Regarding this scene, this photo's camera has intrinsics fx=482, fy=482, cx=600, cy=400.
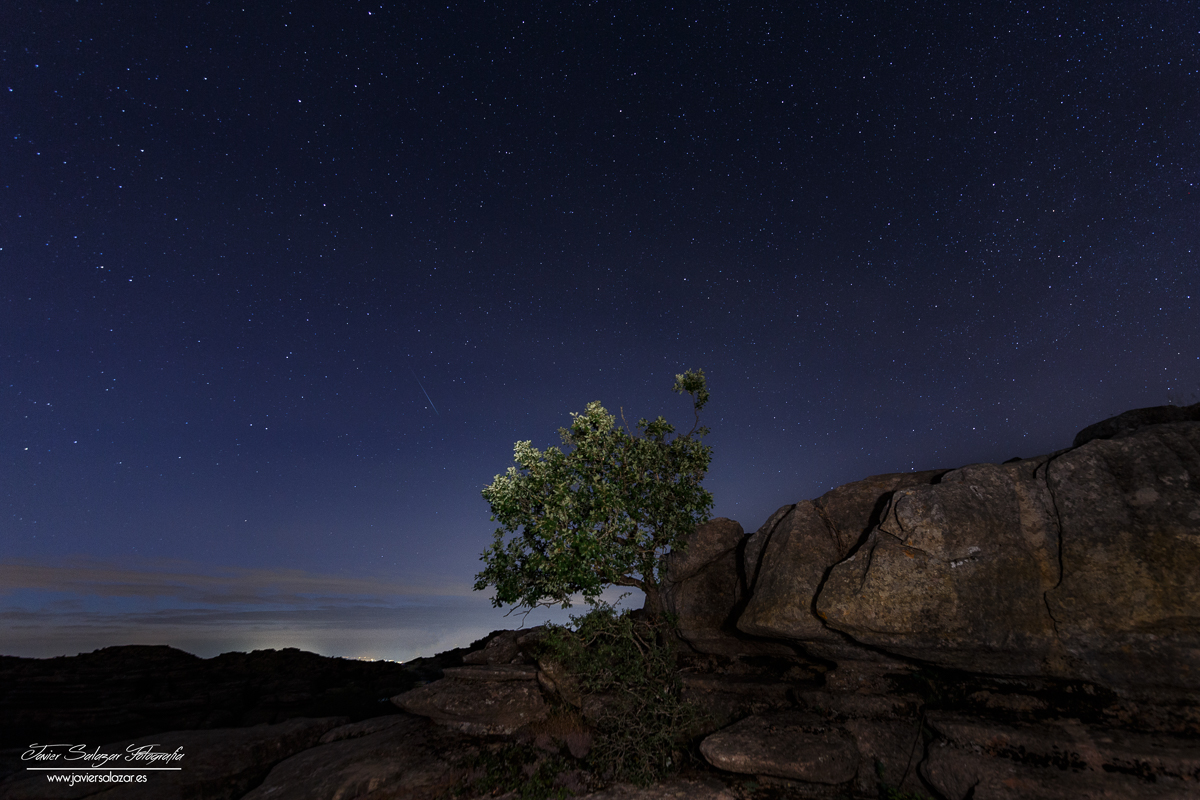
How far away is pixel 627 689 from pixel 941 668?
962 centimetres

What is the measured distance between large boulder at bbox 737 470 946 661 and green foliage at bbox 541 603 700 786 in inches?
139

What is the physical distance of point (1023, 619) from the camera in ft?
40.7

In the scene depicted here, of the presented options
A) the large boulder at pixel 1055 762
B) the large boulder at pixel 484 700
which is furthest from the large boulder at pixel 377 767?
the large boulder at pixel 1055 762

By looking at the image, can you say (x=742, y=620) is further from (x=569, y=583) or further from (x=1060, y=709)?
(x=1060, y=709)

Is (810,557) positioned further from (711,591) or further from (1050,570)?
(1050,570)

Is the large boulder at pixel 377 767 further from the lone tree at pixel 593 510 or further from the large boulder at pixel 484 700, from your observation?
the lone tree at pixel 593 510

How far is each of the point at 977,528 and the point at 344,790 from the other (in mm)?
20063

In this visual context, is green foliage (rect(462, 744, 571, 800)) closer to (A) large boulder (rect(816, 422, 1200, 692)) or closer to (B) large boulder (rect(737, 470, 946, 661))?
(B) large boulder (rect(737, 470, 946, 661))

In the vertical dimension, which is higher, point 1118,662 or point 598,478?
point 598,478

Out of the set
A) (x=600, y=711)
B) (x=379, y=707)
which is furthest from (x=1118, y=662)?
(x=379, y=707)
